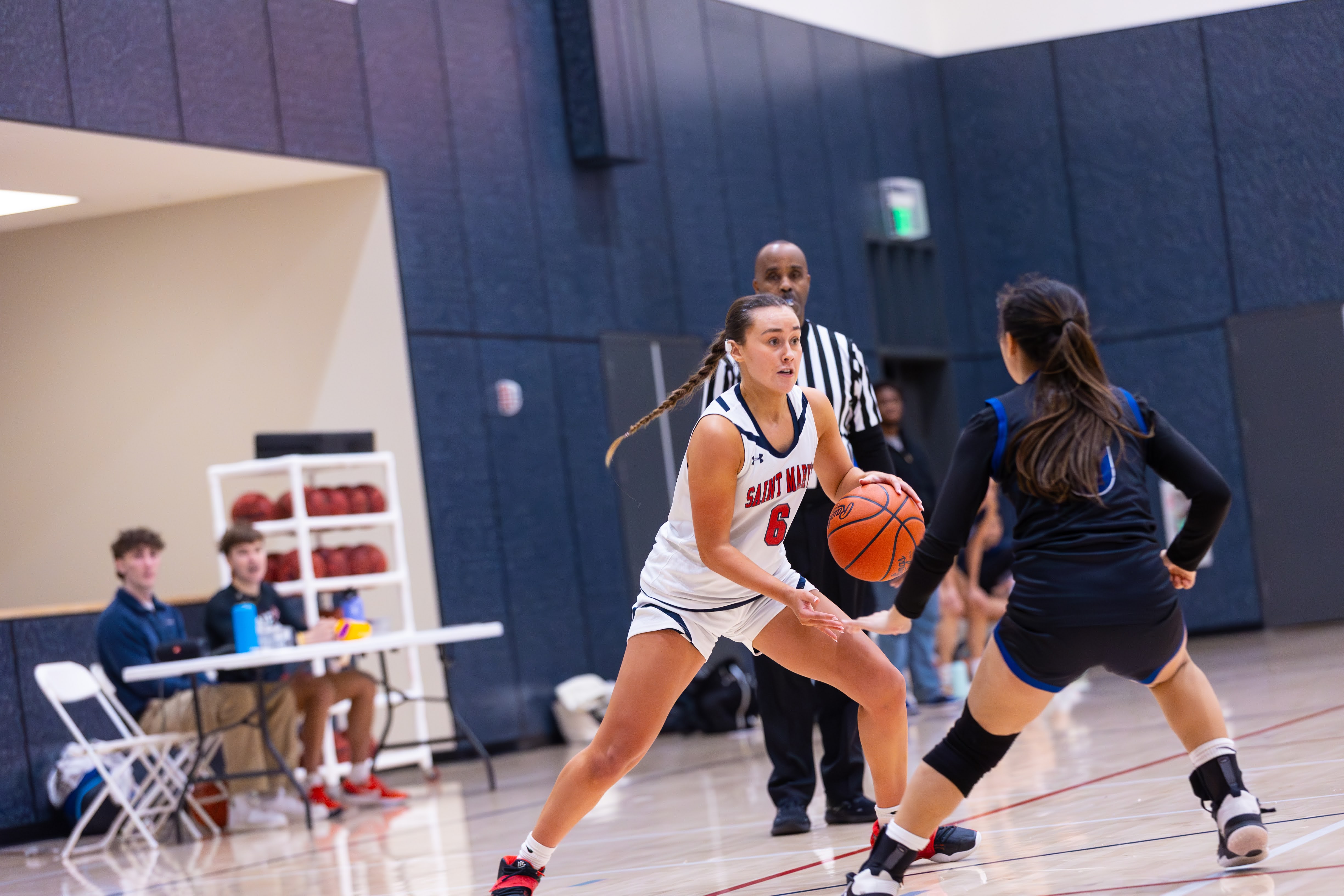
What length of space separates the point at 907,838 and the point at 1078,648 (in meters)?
0.55

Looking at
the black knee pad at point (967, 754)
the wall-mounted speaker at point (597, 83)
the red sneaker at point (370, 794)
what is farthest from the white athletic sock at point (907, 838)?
the wall-mounted speaker at point (597, 83)

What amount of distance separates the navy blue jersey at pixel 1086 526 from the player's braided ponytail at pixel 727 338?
0.78m

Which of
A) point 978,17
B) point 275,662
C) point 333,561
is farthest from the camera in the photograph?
point 978,17

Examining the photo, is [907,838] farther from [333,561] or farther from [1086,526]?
[333,561]

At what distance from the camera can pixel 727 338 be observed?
423 cm

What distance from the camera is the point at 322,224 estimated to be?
10.2 metres

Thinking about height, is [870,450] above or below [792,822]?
above

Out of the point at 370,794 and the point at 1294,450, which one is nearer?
the point at 370,794

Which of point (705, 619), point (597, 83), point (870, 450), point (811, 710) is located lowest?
point (811, 710)

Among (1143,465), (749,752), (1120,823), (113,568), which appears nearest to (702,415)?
(1143,465)

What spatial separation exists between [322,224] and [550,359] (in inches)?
70.3

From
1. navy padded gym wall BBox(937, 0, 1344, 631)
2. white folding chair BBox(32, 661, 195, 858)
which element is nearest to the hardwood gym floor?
white folding chair BBox(32, 661, 195, 858)

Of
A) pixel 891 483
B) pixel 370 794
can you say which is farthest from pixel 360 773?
pixel 891 483

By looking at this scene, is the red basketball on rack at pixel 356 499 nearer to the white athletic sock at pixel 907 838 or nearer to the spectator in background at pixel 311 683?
the spectator in background at pixel 311 683
